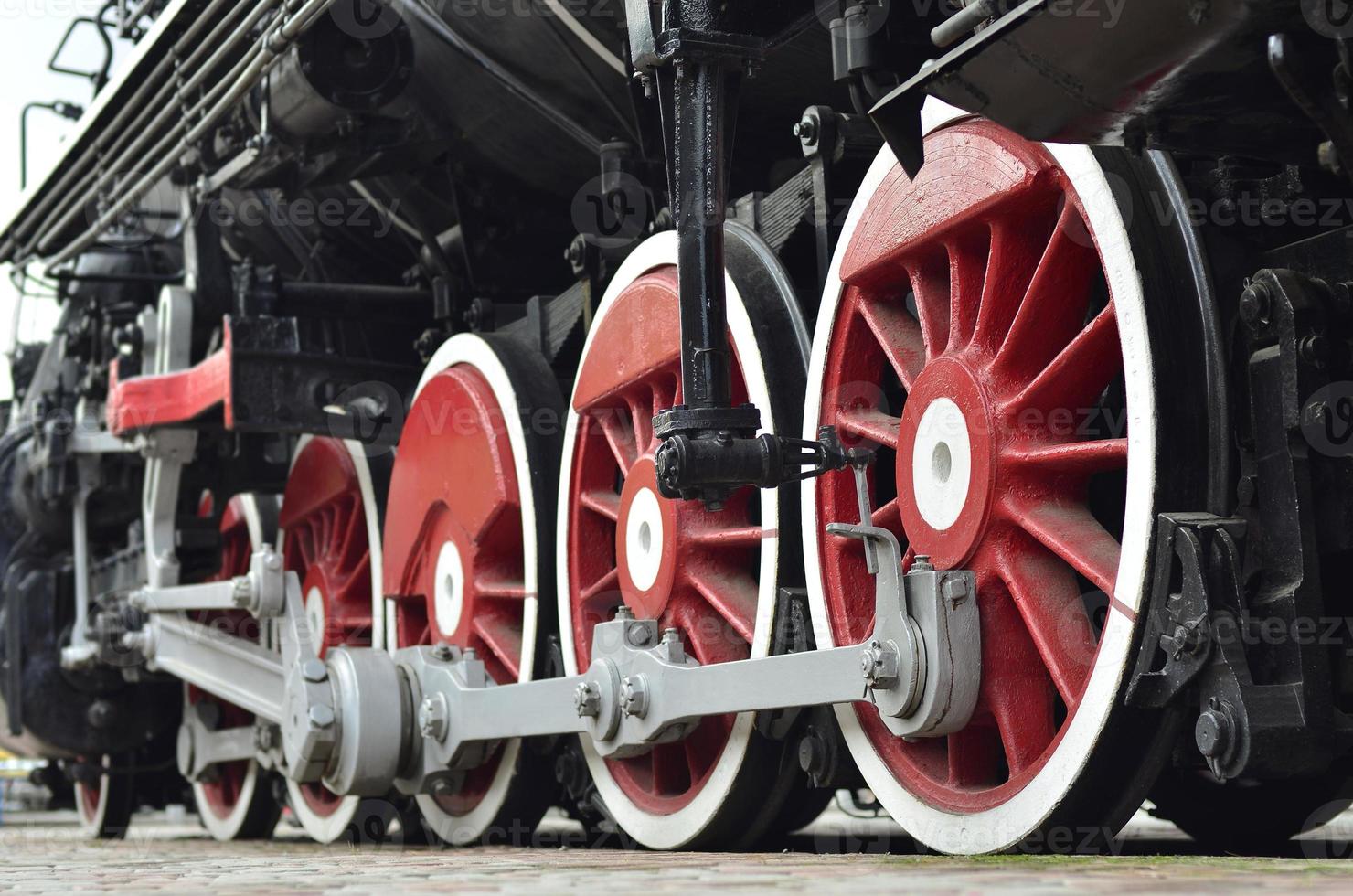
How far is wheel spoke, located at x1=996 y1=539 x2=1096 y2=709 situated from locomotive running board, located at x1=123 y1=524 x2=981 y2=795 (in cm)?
8

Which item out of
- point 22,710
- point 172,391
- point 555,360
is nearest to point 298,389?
point 172,391

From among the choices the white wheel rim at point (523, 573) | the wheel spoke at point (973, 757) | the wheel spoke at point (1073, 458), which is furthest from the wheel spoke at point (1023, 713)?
the white wheel rim at point (523, 573)

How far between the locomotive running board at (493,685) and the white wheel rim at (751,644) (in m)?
0.12

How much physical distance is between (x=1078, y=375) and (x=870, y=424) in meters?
0.54

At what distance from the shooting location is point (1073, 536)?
2559 millimetres

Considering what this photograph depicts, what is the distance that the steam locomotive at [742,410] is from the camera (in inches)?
88.0

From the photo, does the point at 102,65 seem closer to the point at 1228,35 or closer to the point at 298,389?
the point at 298,389

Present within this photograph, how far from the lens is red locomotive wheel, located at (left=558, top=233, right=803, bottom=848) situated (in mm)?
3340

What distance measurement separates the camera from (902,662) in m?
2.66

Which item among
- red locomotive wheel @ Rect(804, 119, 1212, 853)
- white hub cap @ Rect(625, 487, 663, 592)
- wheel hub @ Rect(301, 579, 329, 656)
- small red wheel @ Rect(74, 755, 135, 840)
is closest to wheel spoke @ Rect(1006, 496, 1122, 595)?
red locomotive wheel @ Rect(804, 119, 1212, 853)

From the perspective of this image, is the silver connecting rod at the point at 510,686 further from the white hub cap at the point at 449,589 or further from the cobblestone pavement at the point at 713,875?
the cobblestone pavement at the point at 713,875

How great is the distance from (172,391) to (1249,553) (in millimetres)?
4032

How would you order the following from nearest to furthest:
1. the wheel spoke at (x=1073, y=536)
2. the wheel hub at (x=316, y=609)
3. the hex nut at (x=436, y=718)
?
1. the wheel spoke at (x=1073, y=536)
2. the hex nut at (x=436, y=718)
3. the wheel hub at (x=316, y=609)

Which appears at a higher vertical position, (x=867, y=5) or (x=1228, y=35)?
(x=867, y=5)
